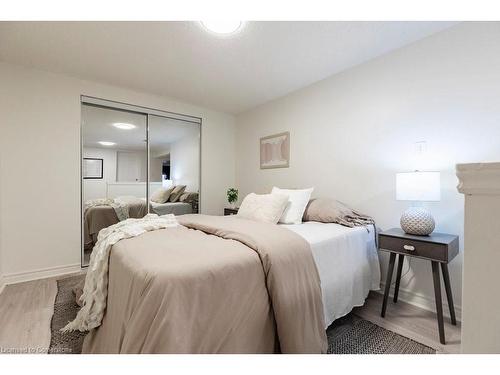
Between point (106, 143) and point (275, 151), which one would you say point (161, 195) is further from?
point (275, 151)

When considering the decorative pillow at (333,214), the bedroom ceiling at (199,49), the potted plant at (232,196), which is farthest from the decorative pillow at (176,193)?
the decorative pillow at (333,214)

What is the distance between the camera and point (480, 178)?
1.44 feet

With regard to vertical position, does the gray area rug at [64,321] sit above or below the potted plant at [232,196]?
below

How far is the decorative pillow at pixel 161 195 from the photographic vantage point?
135 inches

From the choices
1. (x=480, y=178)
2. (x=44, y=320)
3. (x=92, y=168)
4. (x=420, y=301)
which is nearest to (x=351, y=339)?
(x=420, y=301)

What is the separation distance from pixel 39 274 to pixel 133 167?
1.57 metres

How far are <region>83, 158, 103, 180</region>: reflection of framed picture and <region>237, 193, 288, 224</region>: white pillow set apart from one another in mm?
1958

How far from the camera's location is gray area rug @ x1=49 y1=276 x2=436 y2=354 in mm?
1447

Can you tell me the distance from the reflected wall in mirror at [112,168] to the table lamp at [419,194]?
3.07m

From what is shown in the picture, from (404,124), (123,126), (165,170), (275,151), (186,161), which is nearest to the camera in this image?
(404,124)

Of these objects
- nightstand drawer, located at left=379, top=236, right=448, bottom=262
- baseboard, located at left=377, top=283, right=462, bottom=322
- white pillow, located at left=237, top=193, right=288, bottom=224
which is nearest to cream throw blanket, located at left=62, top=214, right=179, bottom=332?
white pillow, located at left=237, top=193, right=288, bottom=224

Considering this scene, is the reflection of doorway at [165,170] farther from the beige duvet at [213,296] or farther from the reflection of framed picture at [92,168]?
the beige duvet at [213,296]
